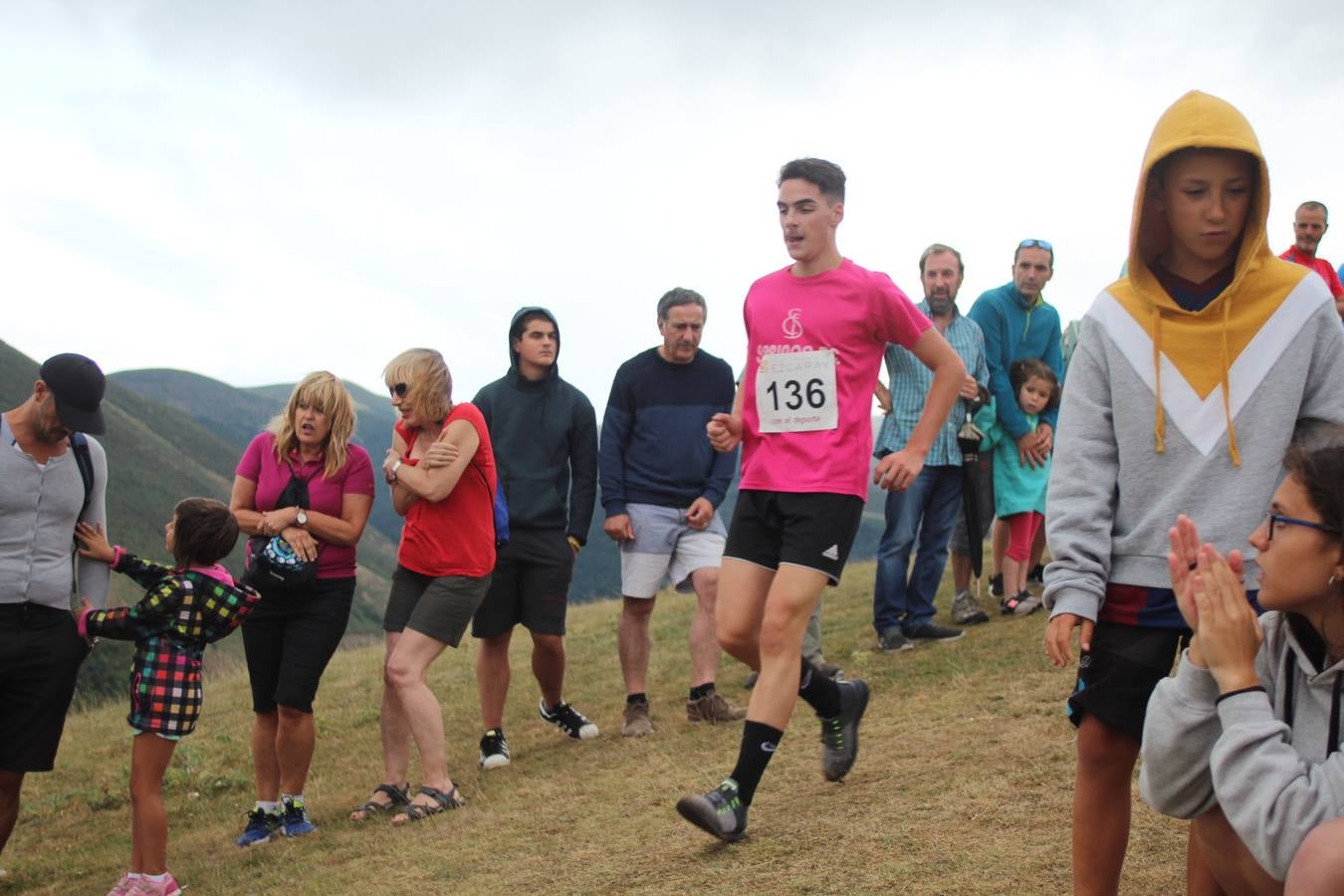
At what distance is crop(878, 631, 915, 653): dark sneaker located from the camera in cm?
809

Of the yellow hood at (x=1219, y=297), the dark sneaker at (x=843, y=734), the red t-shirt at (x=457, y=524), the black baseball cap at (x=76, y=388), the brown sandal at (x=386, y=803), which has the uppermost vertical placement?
the yellow hood at (x=1219, y=297)

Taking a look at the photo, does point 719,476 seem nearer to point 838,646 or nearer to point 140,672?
point 838,646

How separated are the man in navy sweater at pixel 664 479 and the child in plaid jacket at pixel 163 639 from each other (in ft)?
7.95

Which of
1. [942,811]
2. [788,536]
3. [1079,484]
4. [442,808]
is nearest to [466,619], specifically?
[442,808]

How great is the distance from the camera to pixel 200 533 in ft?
18.1

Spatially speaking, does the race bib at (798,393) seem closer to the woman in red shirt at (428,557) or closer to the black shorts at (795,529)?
the black shorts at (795,529)

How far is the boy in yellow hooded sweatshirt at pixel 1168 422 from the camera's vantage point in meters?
3.14

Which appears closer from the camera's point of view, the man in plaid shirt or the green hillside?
the man in plaid shirt

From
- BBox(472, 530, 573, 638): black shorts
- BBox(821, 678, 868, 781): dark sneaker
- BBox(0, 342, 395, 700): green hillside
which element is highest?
BBox(472, 530, 573, 638): black shorts

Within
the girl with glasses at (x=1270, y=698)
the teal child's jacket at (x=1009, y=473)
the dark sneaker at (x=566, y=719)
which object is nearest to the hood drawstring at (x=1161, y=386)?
the girl with glasses at (x=1270, y=698)

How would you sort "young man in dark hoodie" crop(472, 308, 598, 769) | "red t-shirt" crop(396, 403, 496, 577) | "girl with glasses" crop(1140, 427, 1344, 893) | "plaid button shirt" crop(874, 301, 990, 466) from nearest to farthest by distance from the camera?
"girl with glasses" crop(1140, 427, 1344, 893), "red t-shirt" crop(396, 403, 496, 577), "young man in dark hoodie" crop(472, 308, 598, 769), "plaid button shirt" crop(874, 301, 990, 466)

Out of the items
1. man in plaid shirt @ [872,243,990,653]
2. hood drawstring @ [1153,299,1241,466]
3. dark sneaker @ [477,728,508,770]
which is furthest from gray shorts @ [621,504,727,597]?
hood drawstring @ [1153,299,1241,466]

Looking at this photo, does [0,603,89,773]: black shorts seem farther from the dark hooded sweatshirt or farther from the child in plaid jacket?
the dark hooded sweatshirt

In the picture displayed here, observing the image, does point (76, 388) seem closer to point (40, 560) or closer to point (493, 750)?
point (40, 560)
